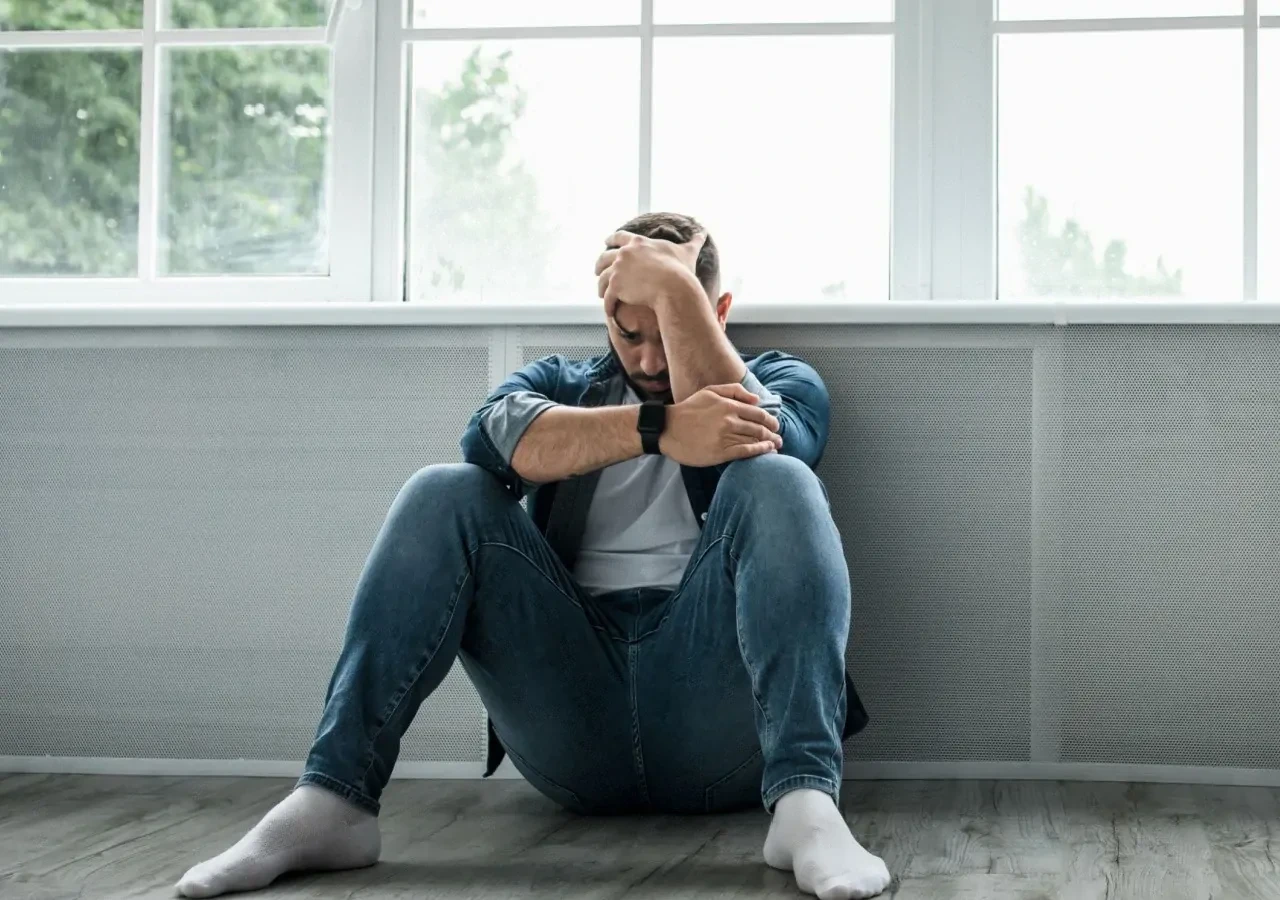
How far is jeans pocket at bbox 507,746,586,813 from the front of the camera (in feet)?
5.63

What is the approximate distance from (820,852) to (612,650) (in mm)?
393

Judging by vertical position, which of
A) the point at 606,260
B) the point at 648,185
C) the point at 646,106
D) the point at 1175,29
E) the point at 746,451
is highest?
the point at 1175,29

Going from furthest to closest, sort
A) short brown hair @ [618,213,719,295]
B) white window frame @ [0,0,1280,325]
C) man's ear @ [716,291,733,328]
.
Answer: white window frame @ [0,0,1280,325], man's ear @ [716,291,733,328], short brown hair @ [618,213,719,295]

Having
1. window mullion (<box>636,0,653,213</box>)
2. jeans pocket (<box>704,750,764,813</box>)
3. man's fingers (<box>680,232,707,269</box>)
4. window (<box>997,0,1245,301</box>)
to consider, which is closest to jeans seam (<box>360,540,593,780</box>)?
jeans pocket (<box>704,750,764,813</box>)

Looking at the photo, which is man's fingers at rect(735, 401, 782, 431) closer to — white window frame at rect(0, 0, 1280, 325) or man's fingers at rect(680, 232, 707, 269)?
man's fingers at rect(680, 232, 707, 269)

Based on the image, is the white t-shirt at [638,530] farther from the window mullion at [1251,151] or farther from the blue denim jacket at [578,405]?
the window mullion at [1251,151]

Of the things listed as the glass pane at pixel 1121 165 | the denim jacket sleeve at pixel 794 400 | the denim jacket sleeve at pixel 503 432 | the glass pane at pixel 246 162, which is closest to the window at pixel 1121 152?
the glass pane at pixel 1121 165

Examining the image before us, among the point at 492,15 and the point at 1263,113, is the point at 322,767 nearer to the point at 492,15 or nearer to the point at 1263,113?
the point at 492,15

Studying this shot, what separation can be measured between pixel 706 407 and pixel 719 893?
0.54 m

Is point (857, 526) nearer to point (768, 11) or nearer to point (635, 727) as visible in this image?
point (635, 727)

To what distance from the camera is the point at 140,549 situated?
214cm

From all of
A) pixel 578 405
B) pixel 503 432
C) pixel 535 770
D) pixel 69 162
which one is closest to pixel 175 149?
pixel 69 162

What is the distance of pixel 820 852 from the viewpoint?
1.31 meters

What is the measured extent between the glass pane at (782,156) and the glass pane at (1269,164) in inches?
23.7
